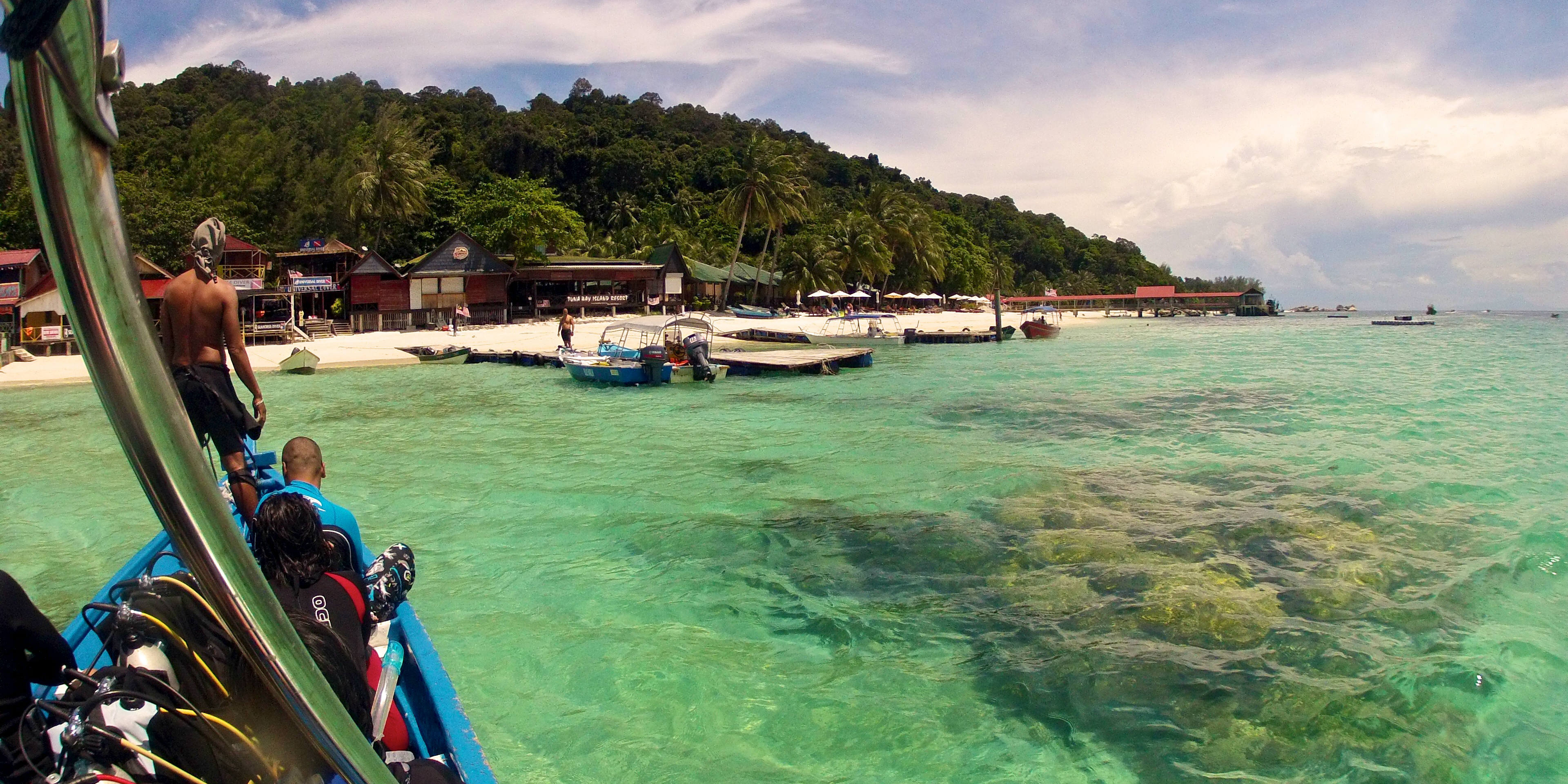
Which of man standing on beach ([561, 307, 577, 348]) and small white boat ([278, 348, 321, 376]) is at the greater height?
man standing on beach ([561, 307, 577, 348])

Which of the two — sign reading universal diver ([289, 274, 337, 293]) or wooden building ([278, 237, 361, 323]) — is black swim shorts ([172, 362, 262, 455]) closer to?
sign reading universal diver ([289, 274, 337, 293])

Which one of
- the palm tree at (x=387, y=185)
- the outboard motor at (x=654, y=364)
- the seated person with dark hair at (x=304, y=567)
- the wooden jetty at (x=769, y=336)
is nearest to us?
the seated person with dark hair at (x=304, y=567)

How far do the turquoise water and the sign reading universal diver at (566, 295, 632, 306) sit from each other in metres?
26.0

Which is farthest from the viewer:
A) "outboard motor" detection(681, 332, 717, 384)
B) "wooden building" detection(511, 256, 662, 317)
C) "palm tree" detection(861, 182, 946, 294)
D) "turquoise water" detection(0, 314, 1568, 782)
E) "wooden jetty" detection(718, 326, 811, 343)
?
"palm tree" detection(861, 182, 946, 294)

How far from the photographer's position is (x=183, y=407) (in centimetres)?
114

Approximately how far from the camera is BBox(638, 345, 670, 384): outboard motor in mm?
20594

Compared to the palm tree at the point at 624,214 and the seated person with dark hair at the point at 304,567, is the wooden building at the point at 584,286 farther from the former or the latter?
the seated person with dark hair at the point at 304,567

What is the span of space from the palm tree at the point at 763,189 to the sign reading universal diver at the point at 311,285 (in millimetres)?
22438

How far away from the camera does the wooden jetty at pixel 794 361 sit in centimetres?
2402

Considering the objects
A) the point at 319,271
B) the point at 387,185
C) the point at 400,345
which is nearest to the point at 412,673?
the point at 400,345

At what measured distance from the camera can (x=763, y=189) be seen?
48.7m

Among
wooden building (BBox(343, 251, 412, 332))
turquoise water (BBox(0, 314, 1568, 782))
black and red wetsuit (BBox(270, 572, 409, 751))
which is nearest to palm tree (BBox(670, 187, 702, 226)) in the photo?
wooden building (BBox(343, 251, 412, 332))

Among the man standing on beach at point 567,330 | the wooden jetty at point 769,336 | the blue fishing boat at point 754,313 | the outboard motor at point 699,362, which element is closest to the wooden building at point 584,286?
the blue fishing boat at point 754,313

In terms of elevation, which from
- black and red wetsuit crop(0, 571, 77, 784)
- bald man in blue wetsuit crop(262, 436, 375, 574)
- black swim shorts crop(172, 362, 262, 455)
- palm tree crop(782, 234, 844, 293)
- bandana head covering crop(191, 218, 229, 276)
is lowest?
black and red wetsuit crop(0, 571, 77, 784)
